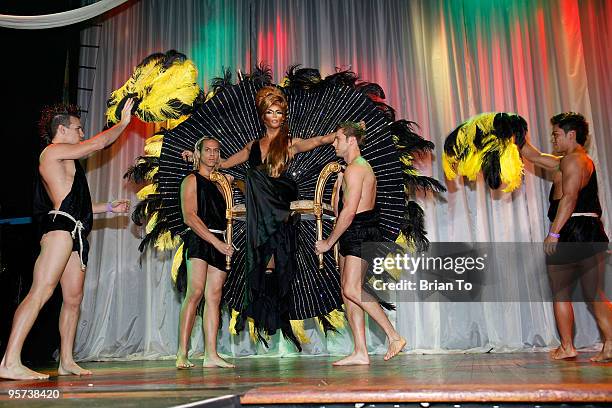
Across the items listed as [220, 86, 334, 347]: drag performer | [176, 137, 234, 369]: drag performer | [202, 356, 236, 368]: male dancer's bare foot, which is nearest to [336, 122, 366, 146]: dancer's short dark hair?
[220, 86, 334, 347]: drag performer

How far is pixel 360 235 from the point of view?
14.9 ft

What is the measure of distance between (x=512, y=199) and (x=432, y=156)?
36.1 inches

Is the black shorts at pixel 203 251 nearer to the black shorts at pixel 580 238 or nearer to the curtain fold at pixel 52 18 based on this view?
the curtain fold at pixel 52 18

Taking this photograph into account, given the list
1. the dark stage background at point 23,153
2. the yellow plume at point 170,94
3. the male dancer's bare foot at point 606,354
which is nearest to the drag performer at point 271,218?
the yellow plume at point 170,94

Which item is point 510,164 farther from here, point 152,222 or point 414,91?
point 152,222

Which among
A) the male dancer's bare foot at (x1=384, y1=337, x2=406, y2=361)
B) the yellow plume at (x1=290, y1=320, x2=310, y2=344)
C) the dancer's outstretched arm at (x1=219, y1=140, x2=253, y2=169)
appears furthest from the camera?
the yellow plume at (x1=290, y1=320, x2=310, y2=344)

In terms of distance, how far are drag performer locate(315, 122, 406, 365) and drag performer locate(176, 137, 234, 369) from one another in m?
0.88

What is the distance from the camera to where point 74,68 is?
7.28 metres

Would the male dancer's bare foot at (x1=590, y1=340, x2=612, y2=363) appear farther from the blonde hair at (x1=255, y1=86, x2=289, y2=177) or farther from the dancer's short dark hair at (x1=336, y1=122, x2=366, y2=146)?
the blonde hair at (x1=255, y1=86, x2=289, y2=177)

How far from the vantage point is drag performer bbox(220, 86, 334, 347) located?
486 centimetres

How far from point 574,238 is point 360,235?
5.55 feet

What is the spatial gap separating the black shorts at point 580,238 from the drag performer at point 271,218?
1940 millimetres

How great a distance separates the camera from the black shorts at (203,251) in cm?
487

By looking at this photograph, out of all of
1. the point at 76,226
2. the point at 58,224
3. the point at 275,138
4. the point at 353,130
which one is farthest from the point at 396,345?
the point at 58,224
